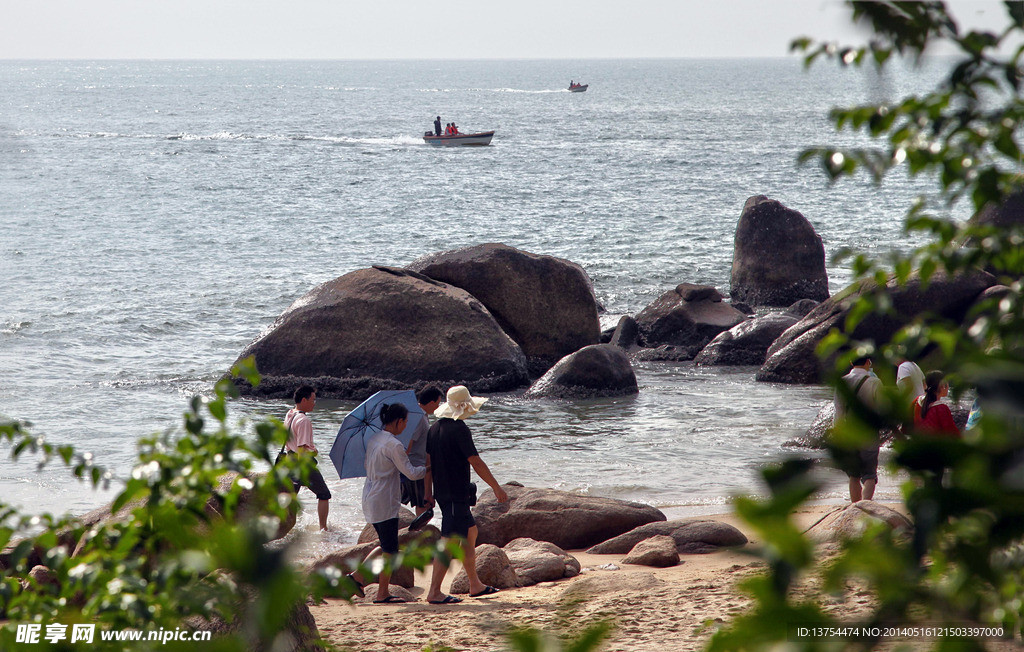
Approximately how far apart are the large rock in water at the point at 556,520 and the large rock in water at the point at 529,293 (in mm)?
7824

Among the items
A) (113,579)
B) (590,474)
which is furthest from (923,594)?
(590,474)

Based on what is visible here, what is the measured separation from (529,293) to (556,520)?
8.26 meters

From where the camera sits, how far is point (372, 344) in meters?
15.6

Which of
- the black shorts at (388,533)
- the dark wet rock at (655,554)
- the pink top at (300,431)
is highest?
the pink top at (300,431)

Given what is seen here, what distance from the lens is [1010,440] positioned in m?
1.21

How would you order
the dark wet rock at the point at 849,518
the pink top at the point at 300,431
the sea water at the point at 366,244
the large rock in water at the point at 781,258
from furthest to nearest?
the large rock in water at the point at 781,258, the sea water at the point at 366,244, the pink top at the point at 300,431, the dark wet rock at the point at 849,518

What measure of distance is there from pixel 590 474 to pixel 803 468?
11063 mm

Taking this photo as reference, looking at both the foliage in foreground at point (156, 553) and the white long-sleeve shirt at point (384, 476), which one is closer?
the foliage in foreground at point (156, 553)

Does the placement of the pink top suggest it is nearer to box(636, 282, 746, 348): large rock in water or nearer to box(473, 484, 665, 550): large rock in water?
box(473, 484, 665, 550): large rock in water

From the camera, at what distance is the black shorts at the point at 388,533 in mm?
7996

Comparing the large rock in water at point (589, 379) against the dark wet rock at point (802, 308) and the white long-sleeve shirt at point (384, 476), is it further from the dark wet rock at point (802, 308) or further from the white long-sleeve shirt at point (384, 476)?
the white long-sleeve shirt at point (384, 476)

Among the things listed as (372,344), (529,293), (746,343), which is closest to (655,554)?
(372,344)

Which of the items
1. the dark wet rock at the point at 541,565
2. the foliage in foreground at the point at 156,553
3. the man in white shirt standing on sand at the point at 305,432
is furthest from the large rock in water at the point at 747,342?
the foliage in foreground at the point at 156,553

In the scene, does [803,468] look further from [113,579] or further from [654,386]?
[654,386]
